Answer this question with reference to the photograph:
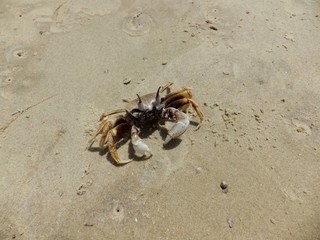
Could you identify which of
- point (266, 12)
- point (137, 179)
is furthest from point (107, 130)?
point (266, 12)

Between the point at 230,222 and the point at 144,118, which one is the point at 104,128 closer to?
the point at 144,118

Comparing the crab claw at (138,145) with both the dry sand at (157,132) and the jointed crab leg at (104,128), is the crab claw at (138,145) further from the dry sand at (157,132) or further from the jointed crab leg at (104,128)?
the jointed crab leg at (104,128)

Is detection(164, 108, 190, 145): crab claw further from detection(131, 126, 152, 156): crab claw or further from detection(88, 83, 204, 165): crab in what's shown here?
detection(131, 126, 152, 156): crab claw

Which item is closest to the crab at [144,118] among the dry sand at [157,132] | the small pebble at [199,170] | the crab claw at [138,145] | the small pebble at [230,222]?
A: the crab claw at [138,145]

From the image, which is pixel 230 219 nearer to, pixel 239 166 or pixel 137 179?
pixel 239 166

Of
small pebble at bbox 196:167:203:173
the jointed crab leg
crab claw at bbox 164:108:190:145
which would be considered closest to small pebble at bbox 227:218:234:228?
small pebble at bbox 196:167:203:173

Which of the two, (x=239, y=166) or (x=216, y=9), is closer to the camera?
(x=239, y=166)
